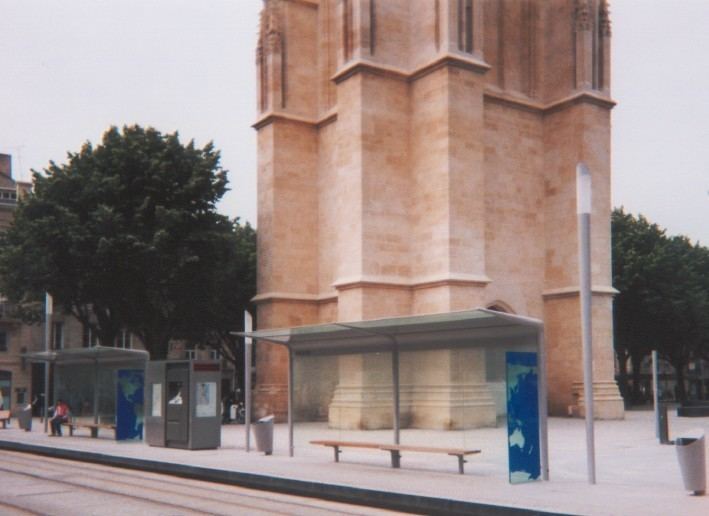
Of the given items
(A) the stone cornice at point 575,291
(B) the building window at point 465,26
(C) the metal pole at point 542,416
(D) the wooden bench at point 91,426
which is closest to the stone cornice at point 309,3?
(B) the building window at point 465,26

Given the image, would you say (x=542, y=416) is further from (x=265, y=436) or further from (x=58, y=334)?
(x=58, y=334)

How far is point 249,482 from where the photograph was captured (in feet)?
46.0

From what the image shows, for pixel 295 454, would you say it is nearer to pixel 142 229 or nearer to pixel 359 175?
pixel 359 175

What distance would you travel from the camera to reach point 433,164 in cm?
2756

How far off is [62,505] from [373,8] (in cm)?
2066

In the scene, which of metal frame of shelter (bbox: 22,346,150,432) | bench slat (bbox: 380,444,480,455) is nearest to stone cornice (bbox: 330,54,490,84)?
A: metal frame of shelter (bbox: 22,346,150,432)

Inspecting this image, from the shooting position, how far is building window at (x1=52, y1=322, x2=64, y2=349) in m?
54.5

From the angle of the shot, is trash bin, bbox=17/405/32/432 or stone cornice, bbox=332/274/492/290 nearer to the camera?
stone cornice, bbox=332/274/492/290

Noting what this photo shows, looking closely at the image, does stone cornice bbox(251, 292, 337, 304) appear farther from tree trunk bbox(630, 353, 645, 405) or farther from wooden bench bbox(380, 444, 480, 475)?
tree trunk bbox(630, 353, 645, 405)

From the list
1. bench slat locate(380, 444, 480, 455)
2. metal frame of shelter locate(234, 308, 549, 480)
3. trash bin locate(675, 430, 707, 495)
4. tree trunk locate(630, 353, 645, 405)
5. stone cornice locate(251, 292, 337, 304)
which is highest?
stone cornice locate(251, 292, 337, 304)

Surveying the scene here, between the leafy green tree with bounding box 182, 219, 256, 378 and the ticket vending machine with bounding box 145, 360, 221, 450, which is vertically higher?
the leafy green tree with bounding box 182, 219, 256, 378

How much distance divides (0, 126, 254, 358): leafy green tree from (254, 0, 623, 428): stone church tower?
9.58ft

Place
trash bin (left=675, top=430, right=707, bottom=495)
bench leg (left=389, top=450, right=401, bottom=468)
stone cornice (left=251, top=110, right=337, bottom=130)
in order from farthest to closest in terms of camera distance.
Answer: stone cornice (left=251, top=110, right=337, bottom=130) < bench leg (left=389, top=450, right=401, bottom=468) < trash bin (left=675, top=430, right=707, bottom=495)

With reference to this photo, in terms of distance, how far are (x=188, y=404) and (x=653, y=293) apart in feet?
105
